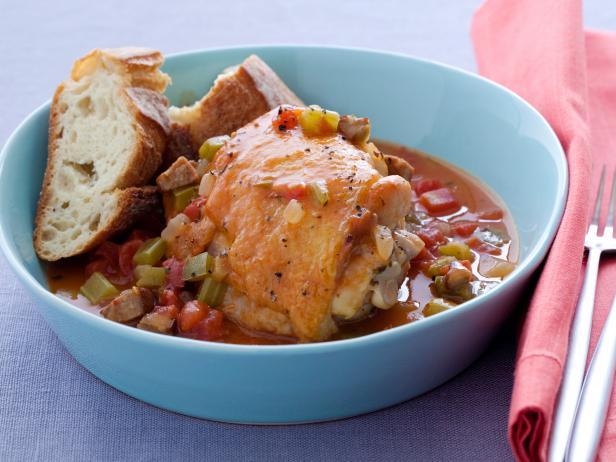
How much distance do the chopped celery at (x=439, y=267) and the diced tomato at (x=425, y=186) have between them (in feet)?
2.41

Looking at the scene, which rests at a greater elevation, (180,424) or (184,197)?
(184,197)

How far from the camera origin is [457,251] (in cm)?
374

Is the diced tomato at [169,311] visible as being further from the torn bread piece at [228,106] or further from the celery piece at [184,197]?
the torn bread piece at [228,106]

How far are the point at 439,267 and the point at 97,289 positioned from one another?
149 centimetres

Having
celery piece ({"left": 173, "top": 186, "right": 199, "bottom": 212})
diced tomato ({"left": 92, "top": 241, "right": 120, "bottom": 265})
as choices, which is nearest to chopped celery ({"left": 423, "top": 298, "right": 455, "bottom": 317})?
celery piece ({"left": 173, "top": 186, "right": 199, "bottom": 212})

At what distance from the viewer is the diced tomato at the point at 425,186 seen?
4.31m

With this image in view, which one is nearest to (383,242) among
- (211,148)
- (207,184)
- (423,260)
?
(423,260)

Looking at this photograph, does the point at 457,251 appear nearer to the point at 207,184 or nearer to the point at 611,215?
the point at 611,215

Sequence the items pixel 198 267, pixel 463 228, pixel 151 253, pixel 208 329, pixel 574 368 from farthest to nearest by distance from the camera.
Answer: pixel 463 228 → pixel 151 253 → pixel 198 267 → pixel 208 329 → pixel 574 368

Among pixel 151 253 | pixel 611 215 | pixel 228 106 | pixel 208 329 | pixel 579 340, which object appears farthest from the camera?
pixel 228 106

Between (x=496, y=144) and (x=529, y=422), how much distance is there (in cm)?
→ 216

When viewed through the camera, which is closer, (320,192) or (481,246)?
(320,192)

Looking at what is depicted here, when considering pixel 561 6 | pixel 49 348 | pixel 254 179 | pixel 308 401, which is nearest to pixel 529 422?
pixel 308 401

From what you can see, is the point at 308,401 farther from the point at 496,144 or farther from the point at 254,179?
the point at 496,144
